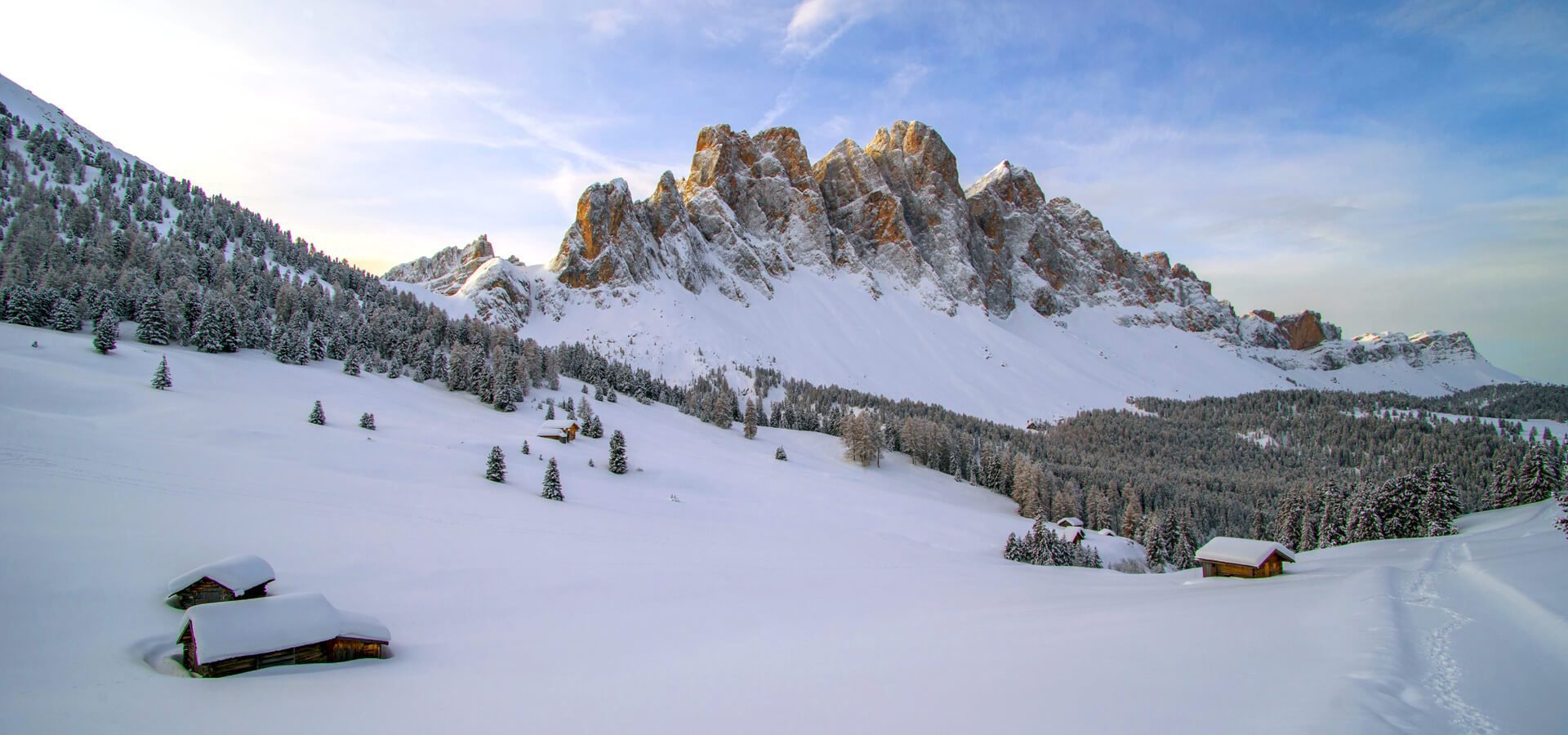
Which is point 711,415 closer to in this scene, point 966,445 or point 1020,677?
point 966,445

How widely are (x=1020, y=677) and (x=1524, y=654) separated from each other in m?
11.4

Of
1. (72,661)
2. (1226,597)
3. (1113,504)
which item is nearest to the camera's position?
(72,661)

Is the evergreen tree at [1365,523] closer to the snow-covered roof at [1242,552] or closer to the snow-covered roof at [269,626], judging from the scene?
the snow-covered roof at [1242,552]

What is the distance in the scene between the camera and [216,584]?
602 inches

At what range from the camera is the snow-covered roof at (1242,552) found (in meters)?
29.3

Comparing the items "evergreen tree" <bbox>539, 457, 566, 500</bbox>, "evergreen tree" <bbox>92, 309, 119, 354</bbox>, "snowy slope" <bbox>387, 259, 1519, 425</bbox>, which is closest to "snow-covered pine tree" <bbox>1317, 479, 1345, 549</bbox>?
"evergreen tree" <bbox>539, 457, 566, 500</bbox>

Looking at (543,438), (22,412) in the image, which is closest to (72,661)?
(22,412)

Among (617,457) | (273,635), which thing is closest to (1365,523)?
(617,457)

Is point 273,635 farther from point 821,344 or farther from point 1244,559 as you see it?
point 821,344

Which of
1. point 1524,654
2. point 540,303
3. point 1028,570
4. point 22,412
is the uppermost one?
point 540,303

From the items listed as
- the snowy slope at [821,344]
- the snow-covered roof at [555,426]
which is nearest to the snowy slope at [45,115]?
the snowy slope at [821,344]

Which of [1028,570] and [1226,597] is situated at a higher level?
[1226,597]

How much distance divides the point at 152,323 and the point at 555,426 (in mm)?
33545

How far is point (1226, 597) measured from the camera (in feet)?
70.2
